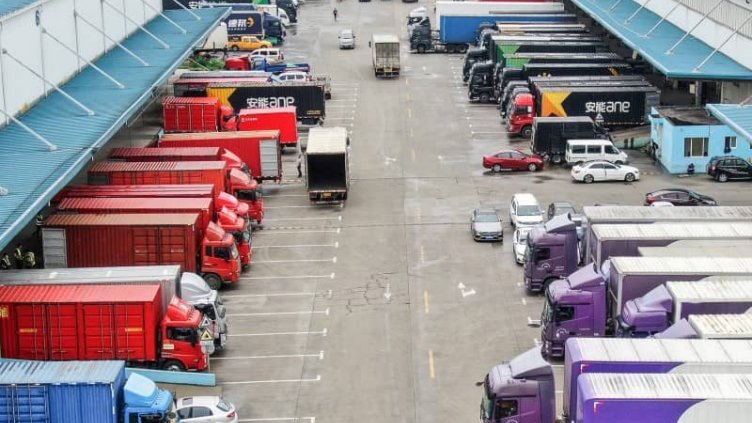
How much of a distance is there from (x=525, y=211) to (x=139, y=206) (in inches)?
674

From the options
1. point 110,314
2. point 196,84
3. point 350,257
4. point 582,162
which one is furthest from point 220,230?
Answer: point 196,84

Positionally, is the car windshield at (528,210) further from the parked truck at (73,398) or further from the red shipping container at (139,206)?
the parked truck at (73,398)

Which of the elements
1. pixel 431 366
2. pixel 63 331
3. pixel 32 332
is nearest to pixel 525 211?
pixel 431 366

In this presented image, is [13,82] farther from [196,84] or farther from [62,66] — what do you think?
[196,84]

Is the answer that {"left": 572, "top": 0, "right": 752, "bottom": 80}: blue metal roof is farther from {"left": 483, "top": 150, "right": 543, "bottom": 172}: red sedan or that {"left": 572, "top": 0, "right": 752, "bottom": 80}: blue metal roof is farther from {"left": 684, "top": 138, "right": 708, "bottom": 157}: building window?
{"left": 483, "top": 150, "right": 543, "bottom": 172}: red sedan

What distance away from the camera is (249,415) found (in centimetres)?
3956

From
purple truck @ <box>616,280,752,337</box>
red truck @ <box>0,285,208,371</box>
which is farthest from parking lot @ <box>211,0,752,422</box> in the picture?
purple truck @ <box>616,280,752,337</box>

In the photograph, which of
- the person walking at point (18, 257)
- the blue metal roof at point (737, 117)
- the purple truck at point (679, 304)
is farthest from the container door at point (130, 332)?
the blue metal roof at point (737, 117)

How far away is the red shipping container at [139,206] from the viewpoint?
51375 mm

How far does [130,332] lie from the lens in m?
41.5

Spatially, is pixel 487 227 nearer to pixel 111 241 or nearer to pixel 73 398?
pixel 111 241

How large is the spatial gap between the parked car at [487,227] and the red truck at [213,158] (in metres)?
10.3

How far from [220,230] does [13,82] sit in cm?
1280

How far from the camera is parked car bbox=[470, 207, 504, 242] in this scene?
56.2m
